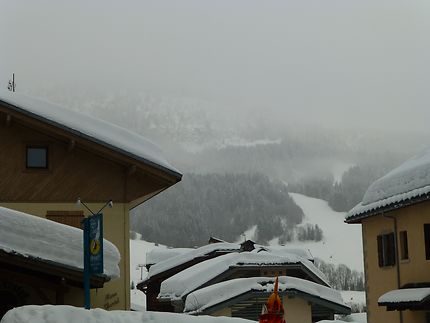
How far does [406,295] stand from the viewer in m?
23.6

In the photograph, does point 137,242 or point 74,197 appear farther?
point 137,242

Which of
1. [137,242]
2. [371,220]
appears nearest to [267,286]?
[371,220]

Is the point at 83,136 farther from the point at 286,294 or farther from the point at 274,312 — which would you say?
the point at 286,294

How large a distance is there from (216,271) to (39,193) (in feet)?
53.0

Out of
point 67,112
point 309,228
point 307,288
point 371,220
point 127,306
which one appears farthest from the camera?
point 309,228

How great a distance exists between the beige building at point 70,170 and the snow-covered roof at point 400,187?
23.2 ft

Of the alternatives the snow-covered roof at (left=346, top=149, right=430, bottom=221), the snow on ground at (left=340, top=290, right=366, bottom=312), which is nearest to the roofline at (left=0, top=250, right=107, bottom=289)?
the snow-covered roof at (left=346, top=149, right=430, bottom=221)

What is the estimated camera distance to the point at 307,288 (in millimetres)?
33188

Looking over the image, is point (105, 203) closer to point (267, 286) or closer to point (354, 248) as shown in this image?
point (267, 286)

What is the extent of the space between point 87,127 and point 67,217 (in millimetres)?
2666

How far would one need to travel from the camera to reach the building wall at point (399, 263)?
24.0m

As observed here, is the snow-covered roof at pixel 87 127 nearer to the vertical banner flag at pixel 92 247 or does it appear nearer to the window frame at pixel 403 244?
the vertical banner flag at pixel 92 247

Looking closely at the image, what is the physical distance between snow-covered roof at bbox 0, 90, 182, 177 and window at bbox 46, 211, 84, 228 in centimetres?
210

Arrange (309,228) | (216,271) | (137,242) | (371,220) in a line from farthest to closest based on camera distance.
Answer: (309,228), (137,242), (216,271), (371,220)
